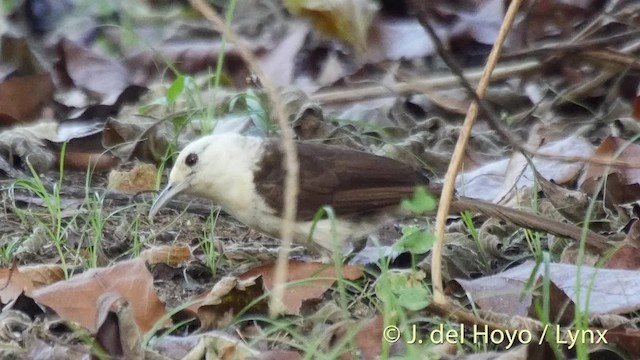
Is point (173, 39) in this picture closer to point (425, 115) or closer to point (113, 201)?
point (425, 115)

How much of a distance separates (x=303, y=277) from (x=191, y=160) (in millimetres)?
996

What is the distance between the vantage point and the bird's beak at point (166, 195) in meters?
4.64

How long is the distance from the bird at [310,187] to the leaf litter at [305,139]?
14 cm

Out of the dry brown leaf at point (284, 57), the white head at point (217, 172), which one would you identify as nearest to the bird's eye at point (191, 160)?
the white head at point (217, 172)

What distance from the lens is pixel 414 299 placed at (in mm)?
3074

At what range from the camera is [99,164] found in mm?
5605

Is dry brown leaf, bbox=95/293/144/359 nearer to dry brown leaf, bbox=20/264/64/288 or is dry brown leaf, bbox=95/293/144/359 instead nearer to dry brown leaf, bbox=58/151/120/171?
dry brown leaf, bbox=20/264/64/288

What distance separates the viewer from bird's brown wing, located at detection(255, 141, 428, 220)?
181 inches

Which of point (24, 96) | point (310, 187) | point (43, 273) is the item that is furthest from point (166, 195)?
point (24, 96)

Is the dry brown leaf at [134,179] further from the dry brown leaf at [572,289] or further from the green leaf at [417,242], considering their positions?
the green leaf at [417,242]

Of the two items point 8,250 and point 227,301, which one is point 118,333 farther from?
point 8,250

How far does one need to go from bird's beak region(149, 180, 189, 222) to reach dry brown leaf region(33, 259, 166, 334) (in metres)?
0.92

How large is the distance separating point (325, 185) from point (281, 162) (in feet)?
0.68

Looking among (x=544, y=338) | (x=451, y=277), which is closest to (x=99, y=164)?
(x=451, y=277)
